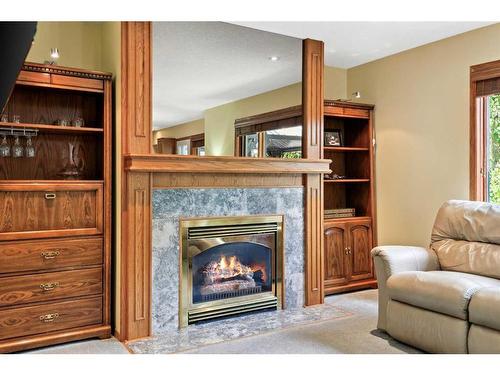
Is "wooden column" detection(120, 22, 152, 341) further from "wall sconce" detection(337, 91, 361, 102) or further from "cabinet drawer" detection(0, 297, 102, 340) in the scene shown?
"wall sconce" detection(337, 91, 361, 102)

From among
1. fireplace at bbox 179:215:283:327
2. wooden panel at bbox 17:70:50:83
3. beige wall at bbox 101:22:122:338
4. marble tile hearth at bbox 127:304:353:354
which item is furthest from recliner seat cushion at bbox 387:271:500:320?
wooden panel at bbox 17:70:50:83

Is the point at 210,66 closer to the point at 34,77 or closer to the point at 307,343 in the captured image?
the point at 34,77

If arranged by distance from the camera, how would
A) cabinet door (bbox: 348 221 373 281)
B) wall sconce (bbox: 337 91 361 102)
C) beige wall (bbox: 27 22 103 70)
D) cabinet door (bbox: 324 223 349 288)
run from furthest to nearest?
wall sconce (bbox: 337 91 361 102) → cabinet door (bbox: 348 221 373 281) → cabinet door (bbox: 324 223 349 288) → beige wall (bbox: 27 22 103 70)

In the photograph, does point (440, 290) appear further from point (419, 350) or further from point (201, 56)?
point (201, 56)

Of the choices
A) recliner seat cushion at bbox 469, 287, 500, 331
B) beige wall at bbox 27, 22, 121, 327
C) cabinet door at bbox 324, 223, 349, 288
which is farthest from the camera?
cabinet door at bbox 324, 223, 349, 288

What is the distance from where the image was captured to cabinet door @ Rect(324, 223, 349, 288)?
4.41m

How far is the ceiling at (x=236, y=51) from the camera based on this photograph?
324 cm

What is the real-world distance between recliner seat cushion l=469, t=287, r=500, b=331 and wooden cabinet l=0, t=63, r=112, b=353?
2462 mm

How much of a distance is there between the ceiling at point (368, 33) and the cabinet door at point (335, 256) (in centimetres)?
184

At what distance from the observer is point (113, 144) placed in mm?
3242

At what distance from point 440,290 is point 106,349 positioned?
7.38 feet

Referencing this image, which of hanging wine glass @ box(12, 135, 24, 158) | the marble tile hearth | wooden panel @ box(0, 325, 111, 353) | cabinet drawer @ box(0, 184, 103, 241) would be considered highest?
hanging wine glass @ box(12, 135, 24, 158)

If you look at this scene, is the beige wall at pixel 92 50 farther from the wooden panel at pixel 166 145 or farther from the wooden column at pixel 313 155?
the wooden column at pixel 313 155
